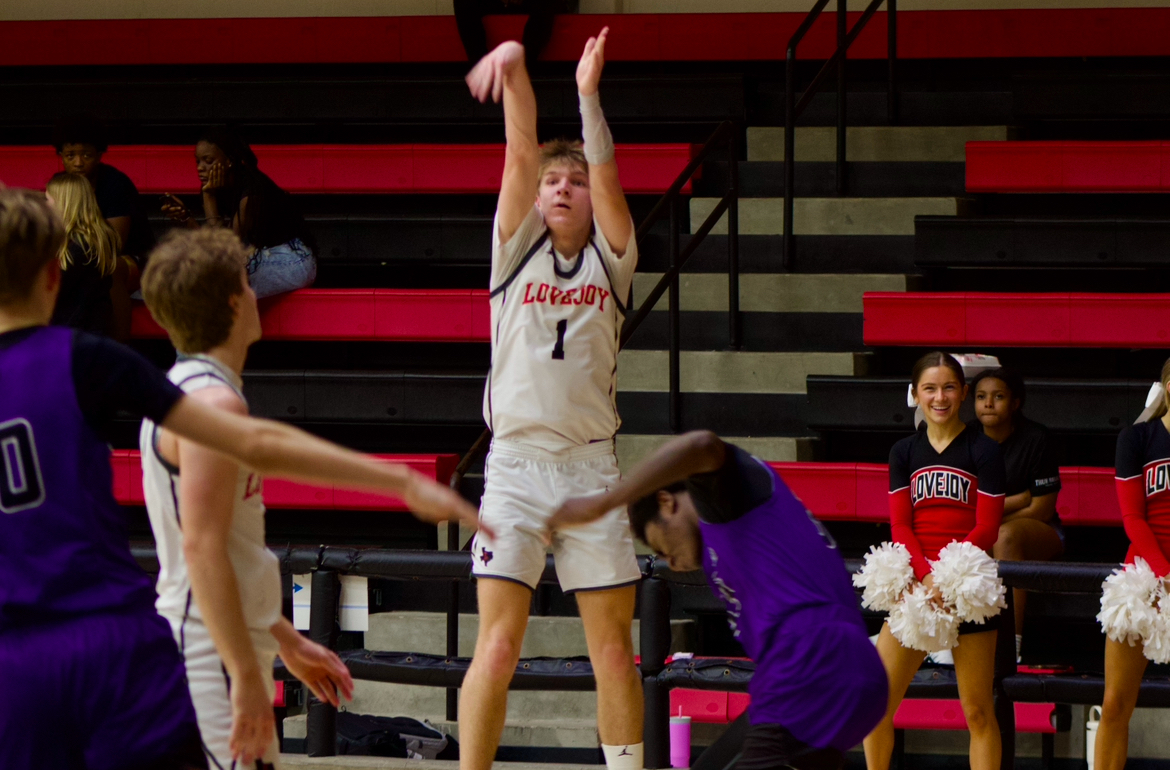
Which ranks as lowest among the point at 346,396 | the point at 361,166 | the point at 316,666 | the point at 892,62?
the point at 316,666

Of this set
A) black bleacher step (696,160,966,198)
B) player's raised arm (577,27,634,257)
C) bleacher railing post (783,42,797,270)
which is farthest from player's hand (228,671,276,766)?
black bleacher step (696,160,966,198)

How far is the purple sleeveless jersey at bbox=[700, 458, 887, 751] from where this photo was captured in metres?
2.81

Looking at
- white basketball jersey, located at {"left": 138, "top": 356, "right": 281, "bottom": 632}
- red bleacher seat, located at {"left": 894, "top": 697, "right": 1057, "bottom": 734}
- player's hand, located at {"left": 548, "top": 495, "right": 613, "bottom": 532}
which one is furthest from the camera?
red bleacher seat, located at {"left": 894, "top": 697, "right": 1057, "bottom": 734}

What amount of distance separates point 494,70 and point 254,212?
3.76 metres

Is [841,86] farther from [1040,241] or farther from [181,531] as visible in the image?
[181,531]

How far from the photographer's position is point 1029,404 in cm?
662

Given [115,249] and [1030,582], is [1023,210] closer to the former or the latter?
[1030,582]

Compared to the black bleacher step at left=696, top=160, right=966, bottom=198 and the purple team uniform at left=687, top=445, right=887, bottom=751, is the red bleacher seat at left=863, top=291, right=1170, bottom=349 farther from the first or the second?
the purple team uniform at left=687, top=445, right=887, bottom=751

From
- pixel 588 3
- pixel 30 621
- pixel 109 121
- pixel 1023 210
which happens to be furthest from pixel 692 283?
pixel 30 621

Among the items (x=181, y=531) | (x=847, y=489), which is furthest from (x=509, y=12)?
(x=181, y=531)

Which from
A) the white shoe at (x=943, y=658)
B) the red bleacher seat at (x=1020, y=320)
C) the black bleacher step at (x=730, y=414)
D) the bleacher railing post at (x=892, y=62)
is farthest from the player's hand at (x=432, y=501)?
the bleacher railing post at (x=892, y=62)

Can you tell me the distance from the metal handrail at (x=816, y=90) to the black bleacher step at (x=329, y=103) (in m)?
0.96

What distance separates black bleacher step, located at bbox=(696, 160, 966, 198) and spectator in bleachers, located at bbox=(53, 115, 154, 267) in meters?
3.21

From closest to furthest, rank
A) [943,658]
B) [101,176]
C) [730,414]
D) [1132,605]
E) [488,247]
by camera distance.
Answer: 1. [1132,605]
2. [943,658]
3. [101,176]
4. [730,414]
5. [488,247]
